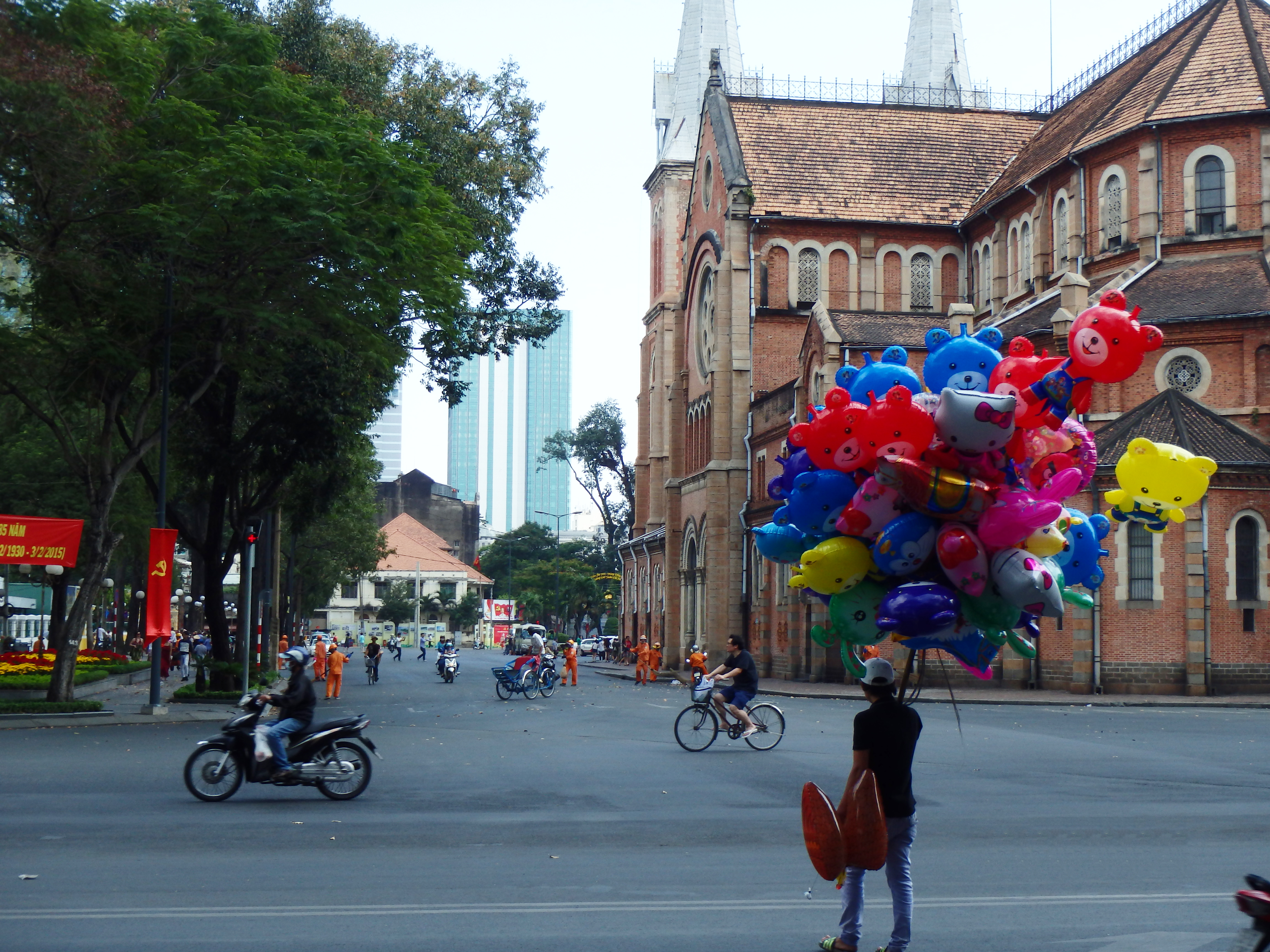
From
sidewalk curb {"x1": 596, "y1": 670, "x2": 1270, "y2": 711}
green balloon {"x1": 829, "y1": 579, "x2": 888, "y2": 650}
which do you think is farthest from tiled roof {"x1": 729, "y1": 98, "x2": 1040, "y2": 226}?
green balloon {"x1": 829, "y1": 579, "x2": 888, "y2": 650}

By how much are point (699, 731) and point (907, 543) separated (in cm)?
1173

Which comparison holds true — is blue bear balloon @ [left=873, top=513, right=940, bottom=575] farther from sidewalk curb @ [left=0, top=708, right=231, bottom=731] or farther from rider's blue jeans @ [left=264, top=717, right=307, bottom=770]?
sidewalk curb @ [left=0, top=708, right=231, bottom=731]

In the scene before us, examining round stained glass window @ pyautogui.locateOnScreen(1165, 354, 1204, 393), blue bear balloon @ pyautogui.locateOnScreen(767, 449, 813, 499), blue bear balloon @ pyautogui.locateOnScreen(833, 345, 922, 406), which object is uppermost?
round stained glass window @ pyautogui.locateOnScreen(1165, 354, 1204, 393)

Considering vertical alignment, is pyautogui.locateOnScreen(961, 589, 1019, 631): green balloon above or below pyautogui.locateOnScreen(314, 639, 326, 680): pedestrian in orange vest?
above

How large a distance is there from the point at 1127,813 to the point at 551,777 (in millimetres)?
6228

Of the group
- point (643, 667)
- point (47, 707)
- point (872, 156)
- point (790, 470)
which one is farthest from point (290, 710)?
point (872, 156)

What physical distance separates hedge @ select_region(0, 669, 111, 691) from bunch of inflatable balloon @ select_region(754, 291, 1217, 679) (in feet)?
70.3

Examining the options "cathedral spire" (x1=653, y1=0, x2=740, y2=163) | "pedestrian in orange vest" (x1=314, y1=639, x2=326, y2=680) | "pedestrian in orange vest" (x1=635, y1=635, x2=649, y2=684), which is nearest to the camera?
"pedestrian in orange vest" (x1=314, y1=639, x2=326, y2=680)

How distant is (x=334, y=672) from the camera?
33.0 meters

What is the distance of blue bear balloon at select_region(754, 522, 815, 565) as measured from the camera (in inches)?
361

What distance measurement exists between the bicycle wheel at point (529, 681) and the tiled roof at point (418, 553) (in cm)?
9405

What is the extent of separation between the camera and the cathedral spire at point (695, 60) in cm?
7088

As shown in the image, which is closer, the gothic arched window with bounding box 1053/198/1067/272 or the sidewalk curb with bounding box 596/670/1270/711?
the sidewalk curb with bounding box 596/670/1270/711

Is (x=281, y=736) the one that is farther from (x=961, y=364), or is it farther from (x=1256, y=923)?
(x=1256, y=923)
